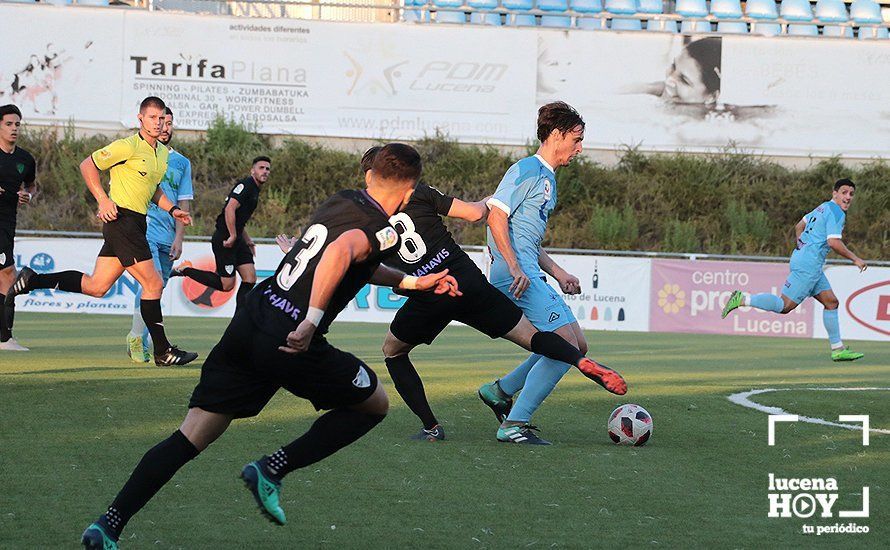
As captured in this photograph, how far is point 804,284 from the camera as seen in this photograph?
15.4m

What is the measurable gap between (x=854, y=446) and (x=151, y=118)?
19.9 ft

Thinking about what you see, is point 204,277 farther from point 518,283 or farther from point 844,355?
point 844,355

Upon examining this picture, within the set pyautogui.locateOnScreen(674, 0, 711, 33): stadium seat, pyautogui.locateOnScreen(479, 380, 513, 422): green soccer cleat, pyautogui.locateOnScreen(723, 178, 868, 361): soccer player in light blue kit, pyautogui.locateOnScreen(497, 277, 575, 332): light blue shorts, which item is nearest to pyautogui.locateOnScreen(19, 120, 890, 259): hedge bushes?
pyautogui.locateOnScreen(674, 0, 711, 33): stadium seat

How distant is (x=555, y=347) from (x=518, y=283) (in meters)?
0.70

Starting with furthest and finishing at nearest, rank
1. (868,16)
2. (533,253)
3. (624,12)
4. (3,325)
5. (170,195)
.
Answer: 1. (868,16)
2. (624,12)
3. (170,195)
4. (3,325)
5. (533,253)

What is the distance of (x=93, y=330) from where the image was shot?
1614 centimetres

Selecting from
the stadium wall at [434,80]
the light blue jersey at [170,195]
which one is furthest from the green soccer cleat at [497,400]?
the stadium wall at [434,80]

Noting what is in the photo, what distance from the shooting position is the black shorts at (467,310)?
7.06 meters

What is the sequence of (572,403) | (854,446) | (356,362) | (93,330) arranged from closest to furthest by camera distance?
1. (356,362)
2. (854,446)
3. (572,403)
4. (93,330)

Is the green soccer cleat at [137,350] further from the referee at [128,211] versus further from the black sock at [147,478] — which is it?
the black sock at [147,478]

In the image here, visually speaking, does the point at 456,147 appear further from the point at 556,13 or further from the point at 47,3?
the point at 47,3

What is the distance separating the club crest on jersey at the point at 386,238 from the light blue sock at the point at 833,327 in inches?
479

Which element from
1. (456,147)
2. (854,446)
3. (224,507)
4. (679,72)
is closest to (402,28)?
Result: (456,147)

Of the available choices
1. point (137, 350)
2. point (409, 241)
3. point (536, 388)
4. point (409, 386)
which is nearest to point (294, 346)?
point (409, 241)
